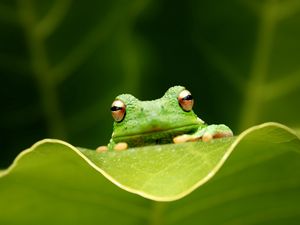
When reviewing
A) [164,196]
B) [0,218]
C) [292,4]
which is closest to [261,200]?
[164,196]

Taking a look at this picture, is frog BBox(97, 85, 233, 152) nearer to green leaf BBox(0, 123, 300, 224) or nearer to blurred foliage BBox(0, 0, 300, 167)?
blurred foliage BBox(0, 0, 300, 167)

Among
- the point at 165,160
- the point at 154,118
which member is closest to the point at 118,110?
the point at 154,118

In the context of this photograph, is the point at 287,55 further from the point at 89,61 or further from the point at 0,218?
the point at 0,218

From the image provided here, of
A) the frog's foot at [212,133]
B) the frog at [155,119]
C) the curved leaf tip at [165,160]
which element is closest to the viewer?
the curved leaf tip at [165,160]

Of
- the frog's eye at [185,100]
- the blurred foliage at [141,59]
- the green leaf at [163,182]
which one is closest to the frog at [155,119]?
the frog's eye at [185,100]

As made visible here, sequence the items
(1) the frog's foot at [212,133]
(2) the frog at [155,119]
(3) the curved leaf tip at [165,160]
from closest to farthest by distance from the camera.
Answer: (3) the curved leaf tip at [165,160] < (1) the frog's foot at [212,133] < (2) the frog at [155,119]

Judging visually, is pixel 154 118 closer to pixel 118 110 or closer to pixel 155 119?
pixel 155 119

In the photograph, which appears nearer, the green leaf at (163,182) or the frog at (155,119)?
the green leaf at (163,182)

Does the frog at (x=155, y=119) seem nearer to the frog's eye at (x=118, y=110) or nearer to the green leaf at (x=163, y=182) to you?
the frog's eye at (x=118, y=110)
